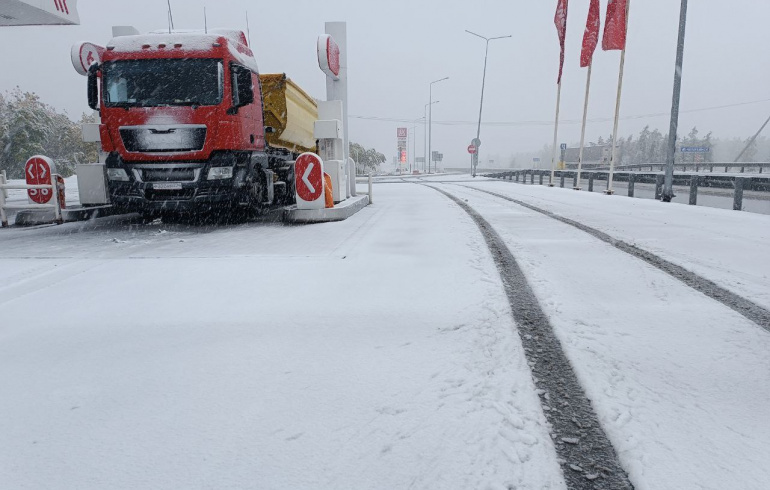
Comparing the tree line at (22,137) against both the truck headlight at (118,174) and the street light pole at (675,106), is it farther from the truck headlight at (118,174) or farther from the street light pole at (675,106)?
the street light pole at (675,106)

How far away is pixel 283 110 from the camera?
10.3m

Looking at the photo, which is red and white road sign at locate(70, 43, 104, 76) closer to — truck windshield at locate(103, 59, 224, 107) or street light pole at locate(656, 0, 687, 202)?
truck windshield at locate(103, 59, 224, 107)

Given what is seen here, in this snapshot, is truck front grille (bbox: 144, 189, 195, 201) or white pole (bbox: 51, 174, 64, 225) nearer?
truck front grille (bbox: 144, 189, 195, 201)

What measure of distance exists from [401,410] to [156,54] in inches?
305

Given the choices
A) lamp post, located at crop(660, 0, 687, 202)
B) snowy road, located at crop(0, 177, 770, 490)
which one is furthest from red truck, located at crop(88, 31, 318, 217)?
lamp post, located at crop(660, 0, 687, 202)

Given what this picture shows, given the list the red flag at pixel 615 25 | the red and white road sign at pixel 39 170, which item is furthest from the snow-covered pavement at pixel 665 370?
the red flag at pixel 615 25

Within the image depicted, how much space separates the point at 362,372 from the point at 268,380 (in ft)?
1.36

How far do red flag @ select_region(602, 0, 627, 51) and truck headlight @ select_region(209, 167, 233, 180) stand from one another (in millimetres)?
13126

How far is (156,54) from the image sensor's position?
291 inches

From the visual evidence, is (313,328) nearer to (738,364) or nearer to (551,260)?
(738,364)

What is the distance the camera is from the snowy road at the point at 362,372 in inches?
56.4

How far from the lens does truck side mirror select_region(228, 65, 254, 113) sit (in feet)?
24.7

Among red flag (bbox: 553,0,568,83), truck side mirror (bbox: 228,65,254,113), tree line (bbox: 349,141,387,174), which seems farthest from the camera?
tree line (bbox: 349,141,387,174)

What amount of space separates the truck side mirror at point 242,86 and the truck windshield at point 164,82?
8.9 inches
